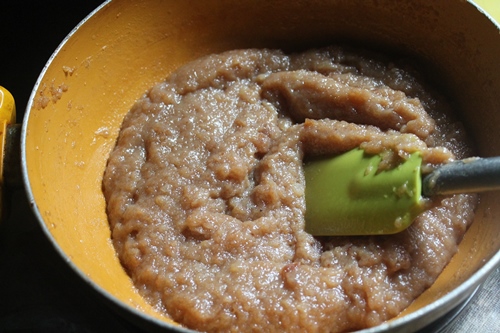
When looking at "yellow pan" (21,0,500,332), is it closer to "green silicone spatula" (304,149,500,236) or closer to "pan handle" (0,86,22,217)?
"pan handle" (0,86,22,217)

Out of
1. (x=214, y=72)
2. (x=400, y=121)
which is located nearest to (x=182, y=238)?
(x=214, y=72)

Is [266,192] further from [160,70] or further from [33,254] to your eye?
[33,254]

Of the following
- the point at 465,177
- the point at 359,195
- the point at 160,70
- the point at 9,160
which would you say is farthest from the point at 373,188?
the point at 9,160

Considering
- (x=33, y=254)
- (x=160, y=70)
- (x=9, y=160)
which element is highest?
(x=160, y=70)

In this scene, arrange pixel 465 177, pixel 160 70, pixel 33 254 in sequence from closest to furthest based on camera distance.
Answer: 1. pixel 465 177
2. pixel 33 254
3. pixel 160 70

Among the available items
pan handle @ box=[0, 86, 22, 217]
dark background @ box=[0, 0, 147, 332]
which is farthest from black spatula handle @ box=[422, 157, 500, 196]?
pan handle @ box=[0, 86, 22, 217]

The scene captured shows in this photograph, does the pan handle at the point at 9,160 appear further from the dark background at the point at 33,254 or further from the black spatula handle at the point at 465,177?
the black spatula handle at the point at 465,177
